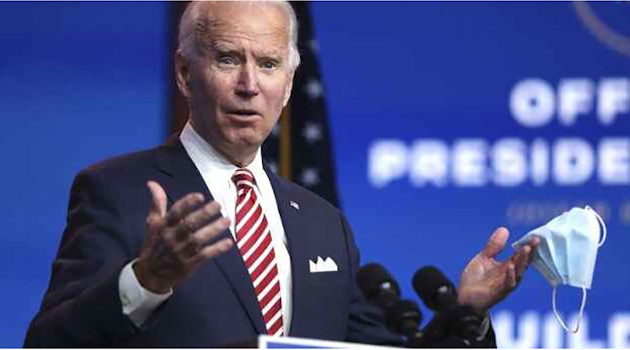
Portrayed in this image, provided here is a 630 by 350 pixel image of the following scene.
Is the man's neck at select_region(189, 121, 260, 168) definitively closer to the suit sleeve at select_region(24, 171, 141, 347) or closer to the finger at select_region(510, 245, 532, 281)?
the suit sleeve at select_region(24, 171, 141, 347)

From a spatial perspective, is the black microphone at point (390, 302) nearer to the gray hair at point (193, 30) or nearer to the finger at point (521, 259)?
the finger at point (521, 259)

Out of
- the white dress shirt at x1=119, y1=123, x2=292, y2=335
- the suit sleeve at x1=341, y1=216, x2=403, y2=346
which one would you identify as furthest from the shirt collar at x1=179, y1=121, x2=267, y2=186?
the suit sleeve at x1=341, y1=216, x2=403, y2=346

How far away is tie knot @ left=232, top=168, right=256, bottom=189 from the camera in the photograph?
3.16 metres

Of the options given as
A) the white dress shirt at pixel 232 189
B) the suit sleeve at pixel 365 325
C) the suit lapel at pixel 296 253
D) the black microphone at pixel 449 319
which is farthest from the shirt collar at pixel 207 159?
the black microphone at pixel 449 319

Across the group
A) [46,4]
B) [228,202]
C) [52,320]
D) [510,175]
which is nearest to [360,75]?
[510,175]

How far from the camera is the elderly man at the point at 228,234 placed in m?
2.92

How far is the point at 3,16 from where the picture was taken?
17.4 feet

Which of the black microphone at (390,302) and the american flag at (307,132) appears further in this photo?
the american flag at (307,132)

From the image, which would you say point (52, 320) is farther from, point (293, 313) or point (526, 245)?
point (526, 245)

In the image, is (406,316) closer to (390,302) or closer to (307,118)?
(390,302)

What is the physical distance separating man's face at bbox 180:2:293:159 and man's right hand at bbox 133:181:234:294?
523 millimetres

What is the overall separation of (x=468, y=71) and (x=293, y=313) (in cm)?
225

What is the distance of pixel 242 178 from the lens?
3.17 meters

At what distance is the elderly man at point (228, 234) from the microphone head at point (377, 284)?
358mm
